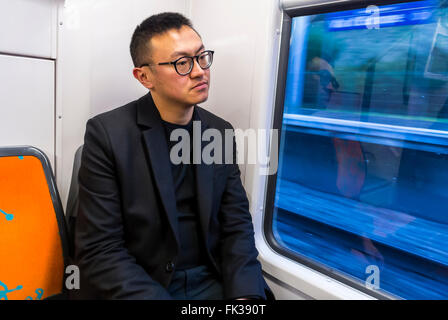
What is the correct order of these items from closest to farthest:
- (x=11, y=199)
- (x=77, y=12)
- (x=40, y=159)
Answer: (x=11, y=199) < (x=40, y=159) < (x=77, y=12)

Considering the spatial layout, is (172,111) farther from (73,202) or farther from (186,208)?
(73,202)

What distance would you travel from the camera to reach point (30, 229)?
1.46m

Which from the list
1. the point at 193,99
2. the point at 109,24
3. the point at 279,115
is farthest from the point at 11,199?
the point at 279,115

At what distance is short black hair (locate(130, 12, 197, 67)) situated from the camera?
56.9 inches

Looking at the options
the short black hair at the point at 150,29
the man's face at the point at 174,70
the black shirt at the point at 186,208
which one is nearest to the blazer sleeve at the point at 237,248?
the black shirt at the point at 186,208

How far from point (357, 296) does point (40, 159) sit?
1637mm

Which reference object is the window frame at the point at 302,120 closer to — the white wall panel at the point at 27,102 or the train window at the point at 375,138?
the train window at the point at 375,138

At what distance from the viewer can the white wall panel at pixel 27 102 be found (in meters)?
1.46

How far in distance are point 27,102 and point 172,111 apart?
0.68 meters

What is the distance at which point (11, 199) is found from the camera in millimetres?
1413

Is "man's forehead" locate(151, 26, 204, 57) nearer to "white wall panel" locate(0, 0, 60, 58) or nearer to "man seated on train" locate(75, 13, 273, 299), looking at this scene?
"man seated on train" locate(75, 13, 273, 299)

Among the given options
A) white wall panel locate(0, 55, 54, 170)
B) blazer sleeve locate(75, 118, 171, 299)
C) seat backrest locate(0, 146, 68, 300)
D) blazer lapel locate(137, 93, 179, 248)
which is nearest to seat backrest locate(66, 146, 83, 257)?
seat backrest locate(0, 146, 68, 300)

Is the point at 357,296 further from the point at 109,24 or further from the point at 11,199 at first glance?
the point at 109,24

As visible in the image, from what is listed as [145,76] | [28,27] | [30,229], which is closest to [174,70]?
[145,76]
